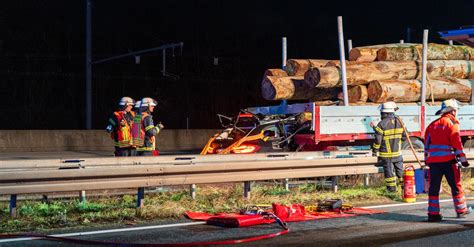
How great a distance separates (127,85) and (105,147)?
17.1 metres

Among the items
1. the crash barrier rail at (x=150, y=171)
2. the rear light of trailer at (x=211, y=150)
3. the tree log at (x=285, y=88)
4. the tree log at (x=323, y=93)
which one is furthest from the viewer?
the tree log at (x=323, y=93)

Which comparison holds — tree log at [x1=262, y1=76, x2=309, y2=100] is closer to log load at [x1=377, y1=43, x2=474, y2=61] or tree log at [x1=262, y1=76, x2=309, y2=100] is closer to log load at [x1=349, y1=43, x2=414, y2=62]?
log load at [x1=349, y1=43, x2=414, y2=62]

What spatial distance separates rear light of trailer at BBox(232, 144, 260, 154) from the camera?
14.4 m

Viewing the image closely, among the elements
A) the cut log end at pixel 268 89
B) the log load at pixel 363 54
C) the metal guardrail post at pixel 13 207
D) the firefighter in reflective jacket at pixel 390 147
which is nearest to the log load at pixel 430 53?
the log load at pixel 363 54

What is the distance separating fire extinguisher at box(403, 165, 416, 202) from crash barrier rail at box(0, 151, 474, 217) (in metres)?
0.91

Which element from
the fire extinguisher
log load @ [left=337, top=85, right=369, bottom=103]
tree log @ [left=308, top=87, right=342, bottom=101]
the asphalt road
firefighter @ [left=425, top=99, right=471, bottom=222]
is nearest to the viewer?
the asphalt road

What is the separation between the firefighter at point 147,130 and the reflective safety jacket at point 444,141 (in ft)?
14.9

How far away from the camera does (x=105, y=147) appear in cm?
2770

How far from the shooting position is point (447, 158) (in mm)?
8812

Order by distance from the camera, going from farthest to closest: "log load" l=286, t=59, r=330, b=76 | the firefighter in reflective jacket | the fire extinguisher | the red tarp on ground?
1. "log load" l=286, t=59, r=330, b=76
2. the firefighter in reflective jacket
3. the fire extinguisher
4. the red tarp on ground

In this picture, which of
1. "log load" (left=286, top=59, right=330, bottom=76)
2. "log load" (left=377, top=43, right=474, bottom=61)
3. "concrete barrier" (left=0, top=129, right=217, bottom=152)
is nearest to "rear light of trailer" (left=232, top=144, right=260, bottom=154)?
"log load" (left=286, top=59, right=330, bottom=76)

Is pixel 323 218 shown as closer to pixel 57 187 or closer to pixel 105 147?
pixel 57 187

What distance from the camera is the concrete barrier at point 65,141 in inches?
1042

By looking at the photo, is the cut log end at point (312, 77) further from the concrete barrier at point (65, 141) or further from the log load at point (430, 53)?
the concrete barrier at point (65, 141)
